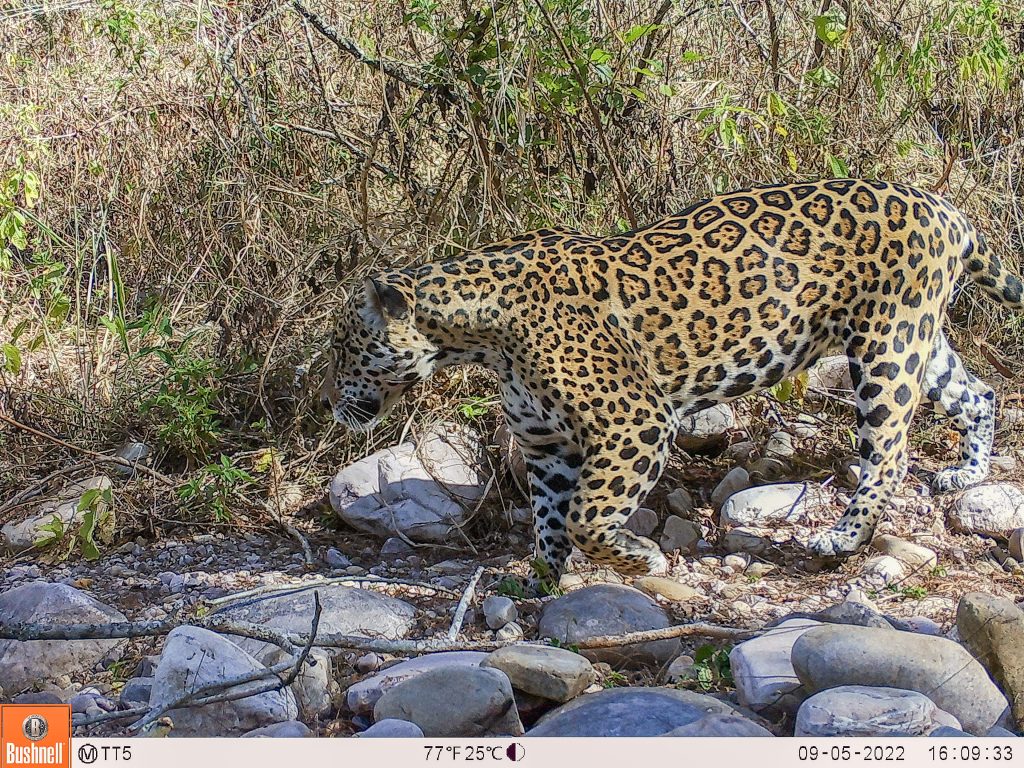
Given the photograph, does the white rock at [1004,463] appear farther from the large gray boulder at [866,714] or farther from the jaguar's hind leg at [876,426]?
the large gray boulder at [866,714]

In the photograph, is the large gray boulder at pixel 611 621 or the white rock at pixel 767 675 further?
the large gray boulder at pixel 611 621

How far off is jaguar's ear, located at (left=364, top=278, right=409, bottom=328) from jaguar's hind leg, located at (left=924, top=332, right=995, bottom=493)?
118 inches

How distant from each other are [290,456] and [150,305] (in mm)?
1400

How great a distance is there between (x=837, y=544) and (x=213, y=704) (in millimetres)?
3157

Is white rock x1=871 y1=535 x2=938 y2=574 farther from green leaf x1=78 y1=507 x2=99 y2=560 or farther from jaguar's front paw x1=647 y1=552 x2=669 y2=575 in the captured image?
green leaf x1=78 y1=507 x2=99 y2=560

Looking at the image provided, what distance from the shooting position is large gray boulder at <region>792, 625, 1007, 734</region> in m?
3.85

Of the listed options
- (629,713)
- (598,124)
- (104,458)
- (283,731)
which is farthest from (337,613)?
(598,124)

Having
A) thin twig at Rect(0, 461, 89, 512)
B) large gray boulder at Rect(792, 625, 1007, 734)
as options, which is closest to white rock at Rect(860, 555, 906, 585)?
large gray boulder at Rect(792, 625, 1007, 734)

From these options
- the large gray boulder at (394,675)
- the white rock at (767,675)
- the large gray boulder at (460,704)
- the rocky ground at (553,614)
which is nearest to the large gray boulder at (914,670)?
the rocky ground at (553,614)

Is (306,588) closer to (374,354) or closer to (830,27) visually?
(374,354)

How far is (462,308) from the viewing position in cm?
536

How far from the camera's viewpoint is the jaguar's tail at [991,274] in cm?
597

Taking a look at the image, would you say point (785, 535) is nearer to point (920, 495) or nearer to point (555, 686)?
point (920, 495)

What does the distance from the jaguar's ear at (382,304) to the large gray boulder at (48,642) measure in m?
1.79
